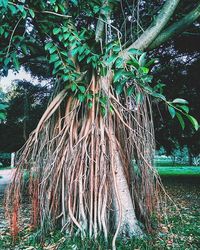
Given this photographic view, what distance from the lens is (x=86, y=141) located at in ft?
8.41

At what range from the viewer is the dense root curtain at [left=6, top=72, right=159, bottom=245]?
2.46m

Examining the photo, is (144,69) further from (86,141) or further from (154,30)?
(154,30)

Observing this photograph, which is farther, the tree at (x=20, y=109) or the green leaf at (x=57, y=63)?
the tree at (x=20, y=109)

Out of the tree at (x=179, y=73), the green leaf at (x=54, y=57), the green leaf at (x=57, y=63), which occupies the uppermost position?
the tree at (x=179, y=73)

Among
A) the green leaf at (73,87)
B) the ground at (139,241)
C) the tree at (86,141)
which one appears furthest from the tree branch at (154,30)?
the ground at (139,241)

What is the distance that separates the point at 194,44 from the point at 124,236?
18.0 feet

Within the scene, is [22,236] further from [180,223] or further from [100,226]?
[180,223]

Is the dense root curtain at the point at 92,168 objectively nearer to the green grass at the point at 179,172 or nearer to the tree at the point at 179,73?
the tree at the point at 179,73

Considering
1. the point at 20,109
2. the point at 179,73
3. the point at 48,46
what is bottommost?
the point at 48,46

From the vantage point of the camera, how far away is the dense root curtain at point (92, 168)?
8.06 feet

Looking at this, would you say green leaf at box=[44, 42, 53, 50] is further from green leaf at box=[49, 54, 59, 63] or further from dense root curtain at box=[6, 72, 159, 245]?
dense root curtain at box=[6, 72, 159, 245]

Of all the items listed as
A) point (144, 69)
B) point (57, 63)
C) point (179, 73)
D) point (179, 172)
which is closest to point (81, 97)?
point (57, 63)

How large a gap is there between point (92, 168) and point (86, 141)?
0.89ft

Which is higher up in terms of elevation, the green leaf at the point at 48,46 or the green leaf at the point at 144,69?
the green leaf at the point at 48,46
